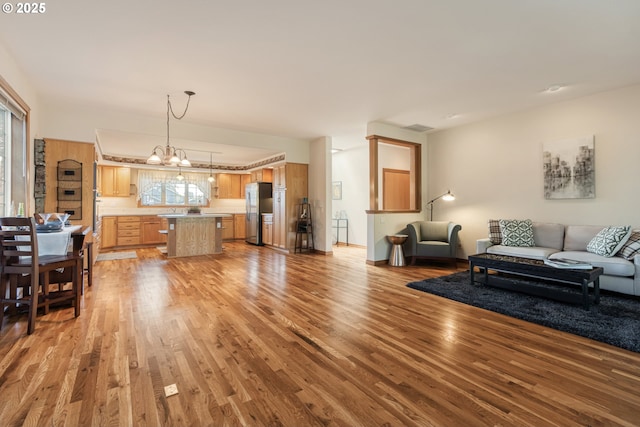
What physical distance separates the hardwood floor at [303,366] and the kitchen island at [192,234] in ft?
9.65

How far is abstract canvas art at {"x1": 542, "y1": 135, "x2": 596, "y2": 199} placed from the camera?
445cm

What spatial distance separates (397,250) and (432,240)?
30.6 inches

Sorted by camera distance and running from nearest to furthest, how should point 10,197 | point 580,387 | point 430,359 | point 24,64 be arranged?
point 580,387, point 430,359, point 24,64, point 10,197

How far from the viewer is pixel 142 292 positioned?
12.6 ft

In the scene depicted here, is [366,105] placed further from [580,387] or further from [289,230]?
[580,387]

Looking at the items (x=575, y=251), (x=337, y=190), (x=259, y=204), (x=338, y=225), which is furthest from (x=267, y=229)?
(x=575, y=251)

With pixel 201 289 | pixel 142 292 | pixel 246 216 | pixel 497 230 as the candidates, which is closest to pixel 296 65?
pixel 201 289

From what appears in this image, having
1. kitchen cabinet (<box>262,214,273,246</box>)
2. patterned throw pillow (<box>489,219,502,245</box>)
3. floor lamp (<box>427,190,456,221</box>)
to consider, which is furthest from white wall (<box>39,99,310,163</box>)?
patterned throw pillow (<box>489,219,502,245</box>)

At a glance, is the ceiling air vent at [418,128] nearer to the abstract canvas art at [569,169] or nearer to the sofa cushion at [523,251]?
the abstract canvas art at [569,169]

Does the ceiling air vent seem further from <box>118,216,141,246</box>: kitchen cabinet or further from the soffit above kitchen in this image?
<box>118,216,141,246</box>: kitchen cabinet

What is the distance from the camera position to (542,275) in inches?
134

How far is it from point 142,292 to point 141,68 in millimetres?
2821

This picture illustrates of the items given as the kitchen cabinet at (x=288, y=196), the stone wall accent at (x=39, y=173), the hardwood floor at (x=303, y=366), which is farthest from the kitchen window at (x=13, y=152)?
the kitchen cabinet at (x=288, y=196)

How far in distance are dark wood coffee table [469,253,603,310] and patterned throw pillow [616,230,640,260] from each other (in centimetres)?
72
